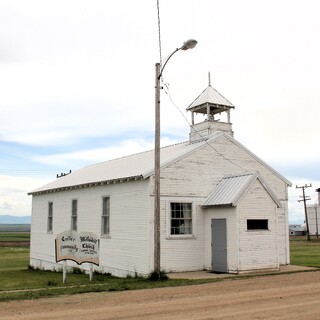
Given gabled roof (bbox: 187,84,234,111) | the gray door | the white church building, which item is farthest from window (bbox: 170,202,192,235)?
gabled roof (bbox: 187,84,234,111)

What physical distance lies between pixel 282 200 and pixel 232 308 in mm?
13467

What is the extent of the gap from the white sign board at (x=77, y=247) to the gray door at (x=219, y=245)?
4.93 meters

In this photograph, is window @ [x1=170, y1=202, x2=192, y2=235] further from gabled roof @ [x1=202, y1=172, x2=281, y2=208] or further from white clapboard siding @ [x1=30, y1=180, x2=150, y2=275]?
white clapboard siding @ [x1=30, y1=180, x2=150, y2=275]

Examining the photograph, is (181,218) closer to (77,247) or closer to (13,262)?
(77,247)

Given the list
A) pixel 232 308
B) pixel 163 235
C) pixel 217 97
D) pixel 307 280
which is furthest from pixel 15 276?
pixel 232 308

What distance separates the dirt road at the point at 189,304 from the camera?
1023 centimetres

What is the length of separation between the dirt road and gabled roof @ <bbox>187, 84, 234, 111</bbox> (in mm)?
10556

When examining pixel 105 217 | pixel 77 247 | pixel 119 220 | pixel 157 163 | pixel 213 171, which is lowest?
pixel 77 247

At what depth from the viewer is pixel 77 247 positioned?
60.6 ft

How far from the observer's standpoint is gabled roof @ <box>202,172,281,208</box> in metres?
19.4

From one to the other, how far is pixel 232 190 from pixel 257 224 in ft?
5.59

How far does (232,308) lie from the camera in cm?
1098

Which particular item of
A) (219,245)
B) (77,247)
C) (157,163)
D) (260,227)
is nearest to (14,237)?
(77,247)

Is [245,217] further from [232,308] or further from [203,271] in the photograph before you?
[232,308]
